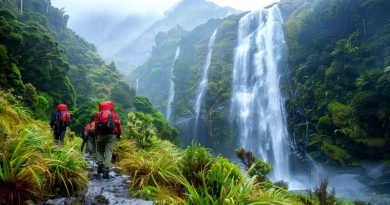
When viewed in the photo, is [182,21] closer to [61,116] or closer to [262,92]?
[262,92]

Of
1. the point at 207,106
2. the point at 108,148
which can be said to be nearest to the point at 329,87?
the point at 207,106

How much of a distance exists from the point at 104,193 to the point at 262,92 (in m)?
30.1

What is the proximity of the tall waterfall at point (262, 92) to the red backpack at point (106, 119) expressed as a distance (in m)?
24.2

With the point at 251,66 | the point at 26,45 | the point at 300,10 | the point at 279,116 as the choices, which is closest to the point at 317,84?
the point at 279,116

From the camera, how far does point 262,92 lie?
33406 millimetres

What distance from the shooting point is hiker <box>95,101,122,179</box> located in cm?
514

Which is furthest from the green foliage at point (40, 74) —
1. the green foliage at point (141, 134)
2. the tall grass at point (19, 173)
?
the tall grass at point (19, 173)

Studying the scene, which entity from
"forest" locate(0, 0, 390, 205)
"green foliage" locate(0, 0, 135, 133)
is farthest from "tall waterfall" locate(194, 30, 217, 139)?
"green foliage" locate(0, 0, 135, 133)

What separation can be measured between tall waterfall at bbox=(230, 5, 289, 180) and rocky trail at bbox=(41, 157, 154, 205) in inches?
937

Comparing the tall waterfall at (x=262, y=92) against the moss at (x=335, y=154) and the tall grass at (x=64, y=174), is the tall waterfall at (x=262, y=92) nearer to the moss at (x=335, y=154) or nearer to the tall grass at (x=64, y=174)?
the moss at (x=335, y=154)

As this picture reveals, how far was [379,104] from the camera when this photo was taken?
81.7 ft

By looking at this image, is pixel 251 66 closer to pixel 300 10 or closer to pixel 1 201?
pixel 300 10

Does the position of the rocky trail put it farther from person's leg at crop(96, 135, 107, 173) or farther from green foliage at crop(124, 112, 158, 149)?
green foliage at crop(124, 112, 158, 149)

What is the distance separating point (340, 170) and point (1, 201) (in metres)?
27.6
